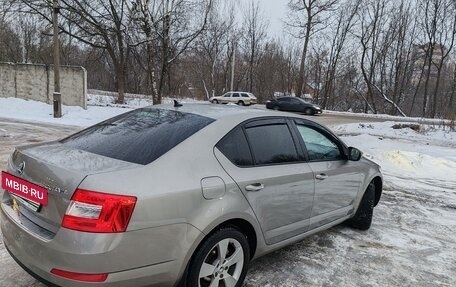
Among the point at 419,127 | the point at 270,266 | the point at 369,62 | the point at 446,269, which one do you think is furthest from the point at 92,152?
the point at 369,62

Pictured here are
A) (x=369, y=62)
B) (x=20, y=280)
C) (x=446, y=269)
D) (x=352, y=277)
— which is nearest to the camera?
(x=20, y=280)

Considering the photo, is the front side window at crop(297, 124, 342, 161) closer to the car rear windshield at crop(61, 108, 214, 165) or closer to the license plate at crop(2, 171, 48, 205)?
the car rear windshield at crop(61, 108, 214, 165)

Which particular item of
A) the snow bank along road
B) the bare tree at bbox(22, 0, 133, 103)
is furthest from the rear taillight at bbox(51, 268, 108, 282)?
the bare tree at bbox(22, 0, 133, 103)

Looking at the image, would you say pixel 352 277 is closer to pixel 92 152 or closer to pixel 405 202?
pixel 92 152

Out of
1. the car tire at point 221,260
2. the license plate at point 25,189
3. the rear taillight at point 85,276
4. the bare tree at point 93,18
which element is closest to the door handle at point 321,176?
the car tire at point 221,260

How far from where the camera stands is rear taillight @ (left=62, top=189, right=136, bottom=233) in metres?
2.31

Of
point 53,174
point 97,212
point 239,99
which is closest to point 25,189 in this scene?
point 53,174

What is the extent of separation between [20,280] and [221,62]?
169 feet

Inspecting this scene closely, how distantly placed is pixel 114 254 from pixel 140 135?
1.04m

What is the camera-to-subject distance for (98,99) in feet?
105

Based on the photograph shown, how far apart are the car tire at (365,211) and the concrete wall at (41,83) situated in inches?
724

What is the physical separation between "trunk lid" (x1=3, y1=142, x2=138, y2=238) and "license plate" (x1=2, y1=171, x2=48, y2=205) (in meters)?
0.03

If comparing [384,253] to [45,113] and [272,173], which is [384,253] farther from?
[45,113]

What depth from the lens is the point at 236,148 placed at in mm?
3131
